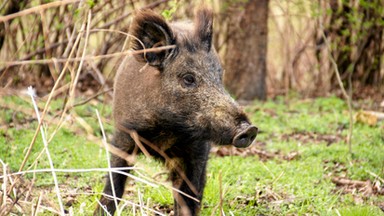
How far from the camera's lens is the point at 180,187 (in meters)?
5.54

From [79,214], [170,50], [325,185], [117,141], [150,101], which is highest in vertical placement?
[170,50]

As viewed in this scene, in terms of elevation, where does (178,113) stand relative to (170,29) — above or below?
below

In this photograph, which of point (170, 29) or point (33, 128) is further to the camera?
point (33, 128)

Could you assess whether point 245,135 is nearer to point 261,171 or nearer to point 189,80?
point 189,80

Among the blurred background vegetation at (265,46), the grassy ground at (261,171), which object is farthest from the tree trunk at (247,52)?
the grassy ground at (261,171)

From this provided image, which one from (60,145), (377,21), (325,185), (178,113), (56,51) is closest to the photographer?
(178,113)

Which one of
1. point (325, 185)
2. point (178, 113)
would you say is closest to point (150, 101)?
point (178, 113)

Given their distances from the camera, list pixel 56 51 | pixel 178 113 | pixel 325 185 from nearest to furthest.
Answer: pixel 178 113 < pixel 325 185 < pixel 56 51

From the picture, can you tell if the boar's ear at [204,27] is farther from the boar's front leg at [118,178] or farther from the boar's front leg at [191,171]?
the boar's front leg at [118,178]

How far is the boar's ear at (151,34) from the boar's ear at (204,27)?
304 mm

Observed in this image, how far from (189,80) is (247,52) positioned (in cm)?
684

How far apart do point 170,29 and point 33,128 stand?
3.57m

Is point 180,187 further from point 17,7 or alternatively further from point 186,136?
point 17,7

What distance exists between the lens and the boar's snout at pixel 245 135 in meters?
4.62
